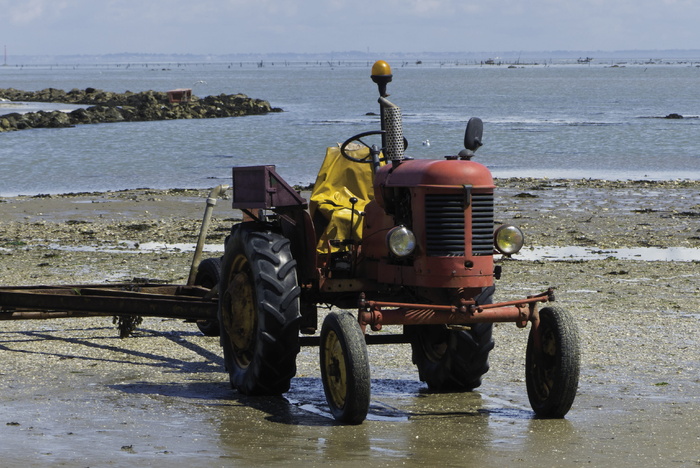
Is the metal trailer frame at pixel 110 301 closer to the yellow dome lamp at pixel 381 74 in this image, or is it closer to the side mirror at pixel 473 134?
the yellow dome lamp at pixel 381 74

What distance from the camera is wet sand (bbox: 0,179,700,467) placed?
6.86 metres

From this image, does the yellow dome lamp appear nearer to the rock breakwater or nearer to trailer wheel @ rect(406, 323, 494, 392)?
trailer wheel @ rect(406, 323, 494, 392)

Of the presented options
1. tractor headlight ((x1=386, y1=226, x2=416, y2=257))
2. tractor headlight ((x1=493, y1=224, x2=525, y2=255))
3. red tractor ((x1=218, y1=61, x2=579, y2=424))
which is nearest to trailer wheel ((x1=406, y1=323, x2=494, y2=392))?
red tractor ((x1=218, y1=61, x2=579, y2=424))

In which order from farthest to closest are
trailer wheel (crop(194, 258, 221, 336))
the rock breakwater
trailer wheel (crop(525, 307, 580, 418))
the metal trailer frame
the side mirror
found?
the rock breakwater < trailer wheel (crop(194, 258, 221, 336)) < the metal trailer frame < the side mirror < trailer wheel (crop(525, 307, 580, 418))

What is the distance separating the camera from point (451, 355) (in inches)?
339

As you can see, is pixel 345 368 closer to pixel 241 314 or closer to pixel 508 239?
pixel 508 239

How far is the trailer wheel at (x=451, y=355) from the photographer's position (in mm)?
8477

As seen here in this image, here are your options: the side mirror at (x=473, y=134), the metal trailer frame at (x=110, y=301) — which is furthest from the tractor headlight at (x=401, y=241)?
the metal trailer frame at (x=110, y=301)

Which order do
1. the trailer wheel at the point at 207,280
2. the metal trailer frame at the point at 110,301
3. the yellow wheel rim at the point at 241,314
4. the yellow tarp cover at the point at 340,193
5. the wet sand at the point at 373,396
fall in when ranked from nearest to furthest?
the wet sand at the point at 373,396 < the yellow wheel rim at the point at 241,314 < the yellow tarp cover at the point at 340,193 < the metal trailer frame at the point at 110,301 < the trailer wheel at the point at 207,280

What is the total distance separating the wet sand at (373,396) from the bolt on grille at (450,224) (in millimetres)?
1204

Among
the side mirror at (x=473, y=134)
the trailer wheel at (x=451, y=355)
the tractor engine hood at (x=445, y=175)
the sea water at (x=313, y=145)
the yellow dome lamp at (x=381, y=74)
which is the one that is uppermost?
the yellow dome lamp at (x=381, y=74)

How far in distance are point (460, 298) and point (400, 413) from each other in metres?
0.99

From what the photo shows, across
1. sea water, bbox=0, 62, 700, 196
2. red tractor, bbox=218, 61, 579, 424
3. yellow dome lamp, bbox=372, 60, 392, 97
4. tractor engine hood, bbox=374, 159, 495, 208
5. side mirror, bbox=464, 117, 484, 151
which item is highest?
yellow dome lamp, bbox=372, 60, 392, 97

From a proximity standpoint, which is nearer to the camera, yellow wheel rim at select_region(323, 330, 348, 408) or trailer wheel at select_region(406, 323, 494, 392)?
yellow wheel rim at select_region(323, 330, 348, 408)
